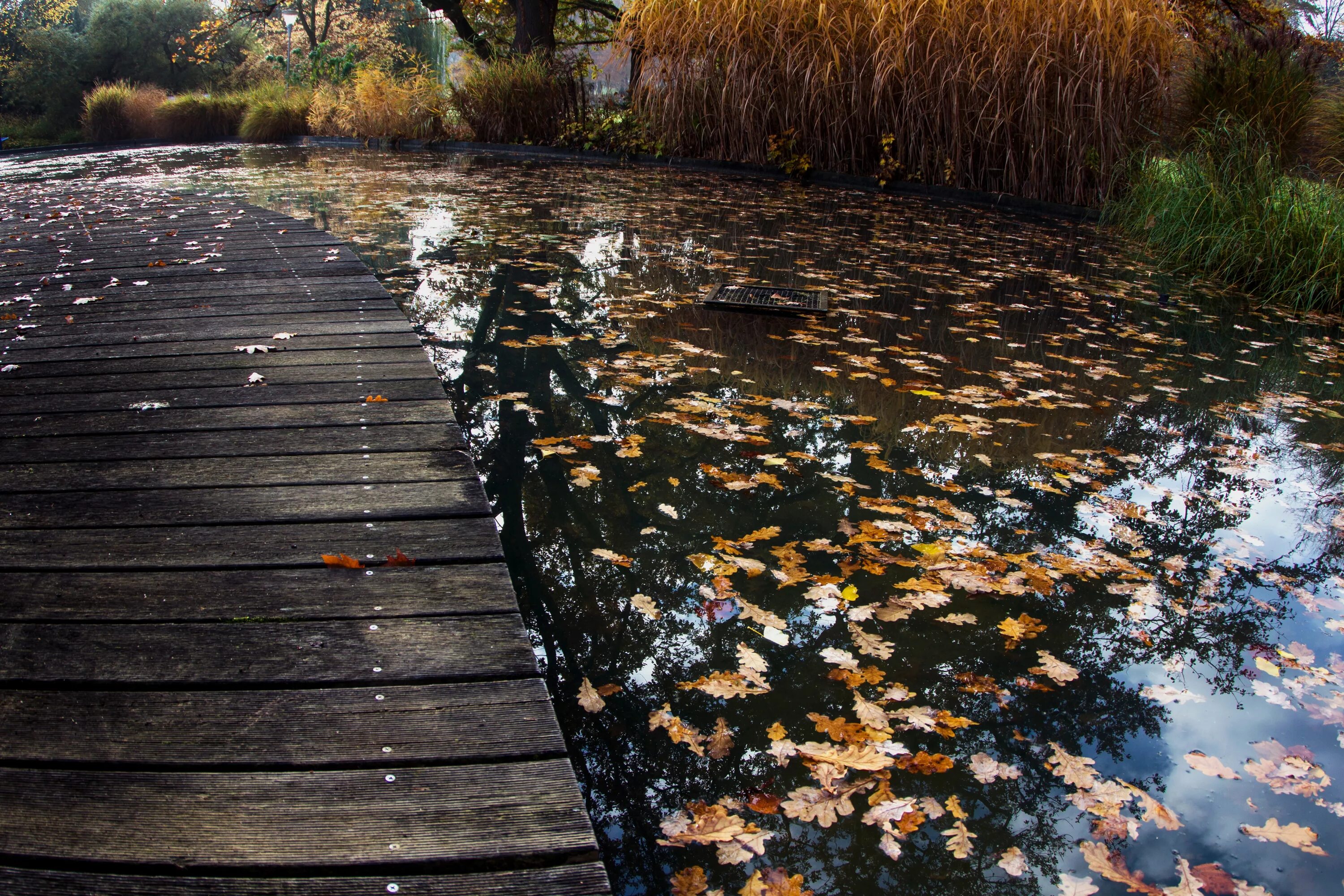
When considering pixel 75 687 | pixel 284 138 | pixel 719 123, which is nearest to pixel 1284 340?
pixel 75 687

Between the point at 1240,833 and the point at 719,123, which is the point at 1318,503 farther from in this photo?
the point at 719,123

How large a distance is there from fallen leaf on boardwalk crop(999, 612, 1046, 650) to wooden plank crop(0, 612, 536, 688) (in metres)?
1.29

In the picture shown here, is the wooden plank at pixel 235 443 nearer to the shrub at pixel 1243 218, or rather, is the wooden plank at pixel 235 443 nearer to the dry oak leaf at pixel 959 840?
the dry oak leaf at pixel 959 840

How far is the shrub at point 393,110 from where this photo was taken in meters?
15.2

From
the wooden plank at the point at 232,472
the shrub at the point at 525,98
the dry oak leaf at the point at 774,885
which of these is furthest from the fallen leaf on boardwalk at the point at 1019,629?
the shrub at the point at 525,98

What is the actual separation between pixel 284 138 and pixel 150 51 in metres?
14.3

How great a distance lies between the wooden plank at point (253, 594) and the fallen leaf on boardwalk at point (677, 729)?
0.41 meters

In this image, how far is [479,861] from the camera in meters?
1.14

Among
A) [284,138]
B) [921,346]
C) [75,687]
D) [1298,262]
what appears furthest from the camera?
[284,138]

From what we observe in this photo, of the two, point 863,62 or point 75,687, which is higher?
point 863,62

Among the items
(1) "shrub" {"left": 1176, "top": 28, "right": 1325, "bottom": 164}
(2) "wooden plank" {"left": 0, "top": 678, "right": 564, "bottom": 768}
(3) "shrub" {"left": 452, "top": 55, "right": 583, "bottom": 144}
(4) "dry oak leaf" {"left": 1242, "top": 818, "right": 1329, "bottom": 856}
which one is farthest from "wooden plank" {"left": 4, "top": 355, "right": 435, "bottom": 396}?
(3) "shrub" {"left": 452, "top": 55, "right": 583, "bottom": 144}

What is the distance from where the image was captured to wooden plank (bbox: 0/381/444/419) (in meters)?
2.70

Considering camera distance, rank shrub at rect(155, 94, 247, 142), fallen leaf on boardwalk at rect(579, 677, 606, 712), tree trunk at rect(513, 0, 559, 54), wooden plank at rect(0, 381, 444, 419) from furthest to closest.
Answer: shrub at rect(155, 94, 247, 142)
tree trunk at rect(513, 0, 559, 54)
wooden plank at rect(0, 381, 444, 419)
fallen leaf on boardwalk at rect(579, 677, 606, 712)

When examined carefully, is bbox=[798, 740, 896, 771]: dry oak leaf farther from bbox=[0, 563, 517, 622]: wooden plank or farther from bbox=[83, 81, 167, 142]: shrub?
bbox=[83, 81, 167, 142]: shrub
